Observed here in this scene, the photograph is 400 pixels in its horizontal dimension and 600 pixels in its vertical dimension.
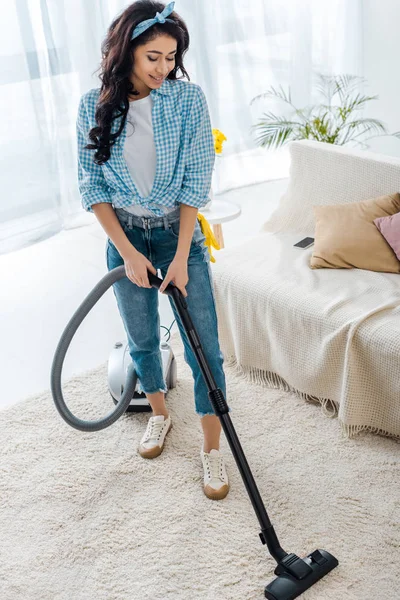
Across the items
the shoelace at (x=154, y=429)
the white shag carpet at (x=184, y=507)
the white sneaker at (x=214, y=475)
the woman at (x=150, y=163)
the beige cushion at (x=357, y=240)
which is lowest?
the white shag carpet at (x=184, y=507)

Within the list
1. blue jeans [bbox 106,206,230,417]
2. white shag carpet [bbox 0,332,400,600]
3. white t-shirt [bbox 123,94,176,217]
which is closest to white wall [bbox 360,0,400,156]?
white shag carpet [bbox 0,332,400,600]

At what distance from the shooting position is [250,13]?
14.9 ft

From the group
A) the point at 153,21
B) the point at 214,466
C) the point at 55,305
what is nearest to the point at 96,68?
the point at 55,305

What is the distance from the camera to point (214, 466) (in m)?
2.27

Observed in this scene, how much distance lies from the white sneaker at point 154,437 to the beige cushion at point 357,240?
78cm

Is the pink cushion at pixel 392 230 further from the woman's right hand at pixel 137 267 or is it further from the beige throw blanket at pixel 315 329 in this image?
the woman's right hand at pixel 137 267

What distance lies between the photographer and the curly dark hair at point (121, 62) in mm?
1872

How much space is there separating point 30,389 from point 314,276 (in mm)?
1137

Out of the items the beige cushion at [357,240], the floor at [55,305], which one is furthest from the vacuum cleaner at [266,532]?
the floor at [55,305]

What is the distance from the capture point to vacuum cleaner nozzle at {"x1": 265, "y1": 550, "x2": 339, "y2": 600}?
1858mm

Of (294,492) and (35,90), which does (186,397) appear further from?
(35,90)

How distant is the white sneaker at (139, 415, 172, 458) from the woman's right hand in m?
0.59

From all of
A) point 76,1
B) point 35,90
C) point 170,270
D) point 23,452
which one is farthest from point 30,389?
point 76,1

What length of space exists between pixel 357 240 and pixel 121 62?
1.14m
